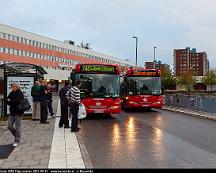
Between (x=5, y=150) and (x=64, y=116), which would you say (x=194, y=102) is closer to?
(x=64, y=116)

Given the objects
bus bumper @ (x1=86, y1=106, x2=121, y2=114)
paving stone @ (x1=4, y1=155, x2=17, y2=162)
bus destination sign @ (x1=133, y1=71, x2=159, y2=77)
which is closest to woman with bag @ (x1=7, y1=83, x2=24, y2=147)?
paving stone @ (x1=4, y1=155, x2=17, y2=162)

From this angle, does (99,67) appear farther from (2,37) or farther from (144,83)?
(2,37)

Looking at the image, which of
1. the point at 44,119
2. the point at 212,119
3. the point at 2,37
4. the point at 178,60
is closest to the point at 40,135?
the point at 44,119

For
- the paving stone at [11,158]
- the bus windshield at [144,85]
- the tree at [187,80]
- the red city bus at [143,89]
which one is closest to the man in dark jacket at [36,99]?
the paving stone at [11,158]

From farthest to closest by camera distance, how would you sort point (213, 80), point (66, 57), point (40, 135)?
point (66, 57) → point (213, 80) → point (40, 135)

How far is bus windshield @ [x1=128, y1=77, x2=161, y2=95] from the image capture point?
2425cm

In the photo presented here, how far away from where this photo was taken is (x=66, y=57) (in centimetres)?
9900

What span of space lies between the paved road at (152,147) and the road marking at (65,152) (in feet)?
1.14

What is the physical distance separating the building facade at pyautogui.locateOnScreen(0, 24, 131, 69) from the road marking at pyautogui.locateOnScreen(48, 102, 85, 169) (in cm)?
6290

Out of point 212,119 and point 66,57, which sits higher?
point 66,57

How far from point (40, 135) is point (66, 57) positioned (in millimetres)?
87907

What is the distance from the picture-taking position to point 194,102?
24141mm

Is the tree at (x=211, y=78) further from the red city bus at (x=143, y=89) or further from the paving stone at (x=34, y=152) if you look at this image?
the paving stone at (x=34, y=152)

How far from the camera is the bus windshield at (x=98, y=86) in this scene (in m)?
19.0
